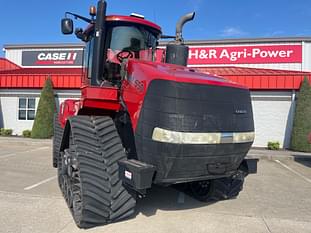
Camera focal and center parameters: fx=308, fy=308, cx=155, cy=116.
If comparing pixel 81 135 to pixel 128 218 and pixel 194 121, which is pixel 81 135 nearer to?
pixel 128 218

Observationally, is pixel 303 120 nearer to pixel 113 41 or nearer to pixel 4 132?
pixel 113 41

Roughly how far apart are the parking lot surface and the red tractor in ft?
1.19

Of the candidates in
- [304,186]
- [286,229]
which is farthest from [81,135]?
[304,186]

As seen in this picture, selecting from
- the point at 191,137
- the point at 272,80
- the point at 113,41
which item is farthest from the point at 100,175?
the point at 272,80

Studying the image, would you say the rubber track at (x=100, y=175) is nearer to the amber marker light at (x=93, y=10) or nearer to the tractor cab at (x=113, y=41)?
the tractor cab at (x=113, y=41)

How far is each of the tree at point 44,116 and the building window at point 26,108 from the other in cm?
180

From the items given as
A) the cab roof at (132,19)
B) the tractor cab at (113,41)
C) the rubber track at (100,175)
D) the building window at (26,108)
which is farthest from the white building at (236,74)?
the rubber track at (100,175)

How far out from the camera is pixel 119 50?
481 centimetres

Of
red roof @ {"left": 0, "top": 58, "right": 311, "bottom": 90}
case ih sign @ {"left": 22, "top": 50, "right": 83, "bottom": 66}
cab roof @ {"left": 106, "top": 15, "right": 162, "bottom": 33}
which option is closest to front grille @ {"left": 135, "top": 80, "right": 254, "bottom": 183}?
cab roof @ {"left": 106, "top": 15, "right": 162, "bottom": 33}

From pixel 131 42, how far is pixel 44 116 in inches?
487

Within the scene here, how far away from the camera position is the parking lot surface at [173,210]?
4.18 metres

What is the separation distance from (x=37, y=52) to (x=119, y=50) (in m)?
18.8

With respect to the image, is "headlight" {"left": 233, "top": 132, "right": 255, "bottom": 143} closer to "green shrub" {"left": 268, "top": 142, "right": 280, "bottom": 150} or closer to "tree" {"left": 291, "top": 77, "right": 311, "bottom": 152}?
"tree" {"left": 291, "top": 77, "right": 311, "bottom": 152}

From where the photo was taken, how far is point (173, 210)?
4949mm
